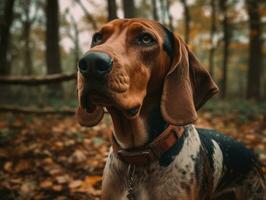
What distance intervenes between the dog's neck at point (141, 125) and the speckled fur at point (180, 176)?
0.67ft

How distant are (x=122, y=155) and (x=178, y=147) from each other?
17.4 inches

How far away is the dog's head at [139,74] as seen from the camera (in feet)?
7.82

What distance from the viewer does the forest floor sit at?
4.60 metres

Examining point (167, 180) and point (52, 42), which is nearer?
point (167, 180)

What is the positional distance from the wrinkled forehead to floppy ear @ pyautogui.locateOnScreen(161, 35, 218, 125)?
17 cm

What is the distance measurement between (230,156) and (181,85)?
1060 mm

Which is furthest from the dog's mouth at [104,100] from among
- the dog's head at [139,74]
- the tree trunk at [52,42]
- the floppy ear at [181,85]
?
the tree trunk at [52,42]

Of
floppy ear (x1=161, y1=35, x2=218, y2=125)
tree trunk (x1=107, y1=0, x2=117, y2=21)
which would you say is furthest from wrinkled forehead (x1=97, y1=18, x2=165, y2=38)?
tree trunk (x1=107, y1=0, x2=117, y2=21)

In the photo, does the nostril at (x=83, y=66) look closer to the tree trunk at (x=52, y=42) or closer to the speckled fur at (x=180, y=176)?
the speckled fur at (x=180, y=176)

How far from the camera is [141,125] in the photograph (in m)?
2.92

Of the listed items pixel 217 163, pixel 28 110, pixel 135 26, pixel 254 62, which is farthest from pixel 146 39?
pixel 254 62

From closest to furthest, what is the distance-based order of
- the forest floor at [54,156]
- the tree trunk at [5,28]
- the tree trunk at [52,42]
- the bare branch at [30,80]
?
1. the forest floor at [54,156]
2. the bare branch at [30,80]
3. the tree trunk at [5,28]
4. the tree trunk at [52,42]

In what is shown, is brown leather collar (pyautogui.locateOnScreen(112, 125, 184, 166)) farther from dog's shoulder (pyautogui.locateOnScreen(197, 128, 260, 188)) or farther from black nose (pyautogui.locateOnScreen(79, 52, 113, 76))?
black nose (pyautogui.locateOnScreen(79, 52, 113, 76))

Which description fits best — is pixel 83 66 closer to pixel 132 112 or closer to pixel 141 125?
pixel 132 112
